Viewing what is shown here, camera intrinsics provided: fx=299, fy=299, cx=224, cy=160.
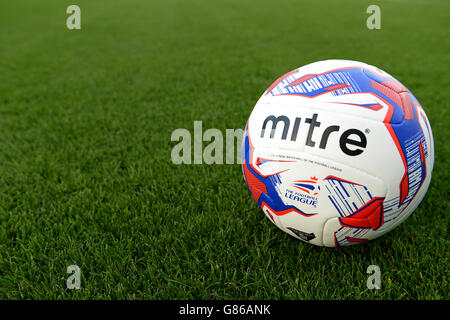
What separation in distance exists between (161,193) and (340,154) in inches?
53.2

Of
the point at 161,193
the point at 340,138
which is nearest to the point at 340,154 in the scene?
the point at 340,138

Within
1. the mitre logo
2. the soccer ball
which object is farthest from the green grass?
the mitre logo

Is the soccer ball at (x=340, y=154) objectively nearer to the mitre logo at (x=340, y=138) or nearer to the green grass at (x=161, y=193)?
the mitre logo at (x=340, y=138)

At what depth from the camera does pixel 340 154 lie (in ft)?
4.52

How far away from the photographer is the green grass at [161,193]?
158cm

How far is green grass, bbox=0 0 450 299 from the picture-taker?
1.58m

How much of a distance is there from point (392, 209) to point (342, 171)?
35cm

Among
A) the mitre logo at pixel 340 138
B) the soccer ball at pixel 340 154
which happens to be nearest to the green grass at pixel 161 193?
the soccer ball at pixel 340 154

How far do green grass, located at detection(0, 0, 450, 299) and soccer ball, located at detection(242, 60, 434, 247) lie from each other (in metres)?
0.27

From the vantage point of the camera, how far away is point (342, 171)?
1376 millimetres

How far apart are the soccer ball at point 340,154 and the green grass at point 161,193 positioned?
272mm

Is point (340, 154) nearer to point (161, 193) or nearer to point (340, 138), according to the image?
point (340, 138)
